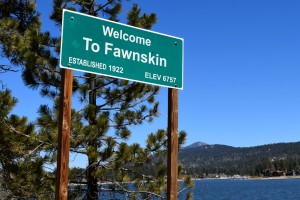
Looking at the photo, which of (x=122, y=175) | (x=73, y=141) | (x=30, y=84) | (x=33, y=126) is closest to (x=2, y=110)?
(x=33, y=126)

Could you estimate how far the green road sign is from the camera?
3836 millimetres

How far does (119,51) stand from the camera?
4.13 m

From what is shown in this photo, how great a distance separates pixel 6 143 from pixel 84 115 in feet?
5.26

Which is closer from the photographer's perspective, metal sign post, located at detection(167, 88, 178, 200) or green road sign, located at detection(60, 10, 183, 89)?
green road sign, located at detection(60, 10, 183, 89)

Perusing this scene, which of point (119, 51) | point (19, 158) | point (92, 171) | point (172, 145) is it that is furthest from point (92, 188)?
point (119, 51)

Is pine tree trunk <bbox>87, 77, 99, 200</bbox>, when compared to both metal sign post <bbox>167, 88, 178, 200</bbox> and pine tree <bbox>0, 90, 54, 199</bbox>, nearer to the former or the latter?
pine tree <bbox>0, 90, 54, 199</bbox>

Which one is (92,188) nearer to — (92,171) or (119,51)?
(92,171)

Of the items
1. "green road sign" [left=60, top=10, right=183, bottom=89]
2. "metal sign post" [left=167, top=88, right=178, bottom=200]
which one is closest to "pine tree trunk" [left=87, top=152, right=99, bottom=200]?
"metal sign post" [left=167, top=88, right=178, bottom=200]

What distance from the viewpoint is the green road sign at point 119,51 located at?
12.6 feet

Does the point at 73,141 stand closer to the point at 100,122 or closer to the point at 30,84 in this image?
the point at 100,122

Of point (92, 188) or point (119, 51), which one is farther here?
point (92, 188)

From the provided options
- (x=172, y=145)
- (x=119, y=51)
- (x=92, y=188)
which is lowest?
(x=92, y=188)

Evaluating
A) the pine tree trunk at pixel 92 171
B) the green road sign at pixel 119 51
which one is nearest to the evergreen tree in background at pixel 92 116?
the pine tree trunk at pixel 92 171

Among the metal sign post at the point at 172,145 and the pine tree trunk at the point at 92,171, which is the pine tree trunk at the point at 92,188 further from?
the metal sign post at the point at 172,145
